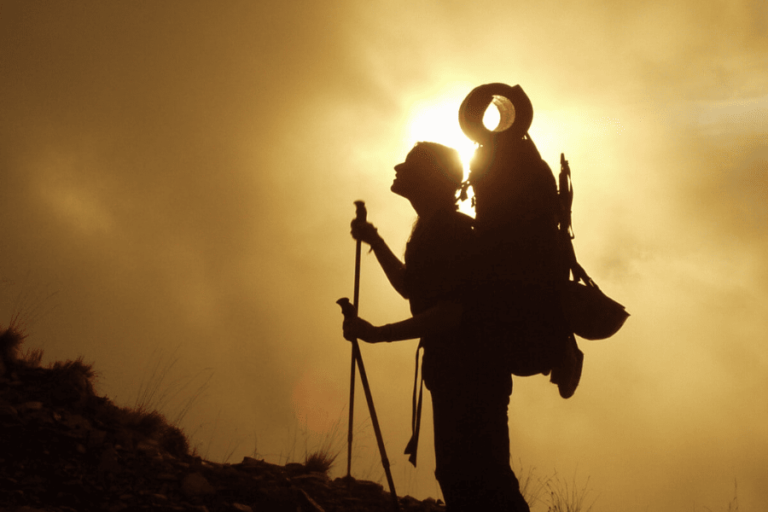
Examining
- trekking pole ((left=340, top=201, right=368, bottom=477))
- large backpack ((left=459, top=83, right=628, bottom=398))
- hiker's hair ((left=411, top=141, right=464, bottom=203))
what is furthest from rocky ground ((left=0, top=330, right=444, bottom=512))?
hiker's hair ((left=411, top=141, right=464, bottom=203))

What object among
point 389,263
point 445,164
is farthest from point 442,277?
point 389,263

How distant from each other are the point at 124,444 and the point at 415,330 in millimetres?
3610

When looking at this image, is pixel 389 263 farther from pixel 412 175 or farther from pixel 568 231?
pixel 568 231

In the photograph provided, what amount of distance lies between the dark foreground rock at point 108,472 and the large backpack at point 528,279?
2636mm

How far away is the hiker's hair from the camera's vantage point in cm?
340

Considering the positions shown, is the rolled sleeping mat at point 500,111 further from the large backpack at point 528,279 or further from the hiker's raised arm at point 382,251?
the hiker's raised arm at point 382,251

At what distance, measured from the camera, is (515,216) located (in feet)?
9.42

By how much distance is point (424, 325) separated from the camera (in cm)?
282

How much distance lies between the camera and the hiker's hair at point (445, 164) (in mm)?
3404

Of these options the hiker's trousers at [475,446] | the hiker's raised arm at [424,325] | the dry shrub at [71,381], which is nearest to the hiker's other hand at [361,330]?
the hiker's raised arm at [424,325]

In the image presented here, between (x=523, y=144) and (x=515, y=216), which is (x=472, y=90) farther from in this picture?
(x=515, y=216)

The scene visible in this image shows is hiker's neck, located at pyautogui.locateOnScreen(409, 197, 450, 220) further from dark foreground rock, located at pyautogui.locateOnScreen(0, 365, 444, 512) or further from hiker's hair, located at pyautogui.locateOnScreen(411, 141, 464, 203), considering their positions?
dark foreground rock, located at pyautogui.locateOnScreen(0, 365, 444, 512)

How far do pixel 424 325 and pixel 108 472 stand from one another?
3.32 meters

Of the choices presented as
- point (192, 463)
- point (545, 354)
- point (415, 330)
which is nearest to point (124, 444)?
point (192, 463)
